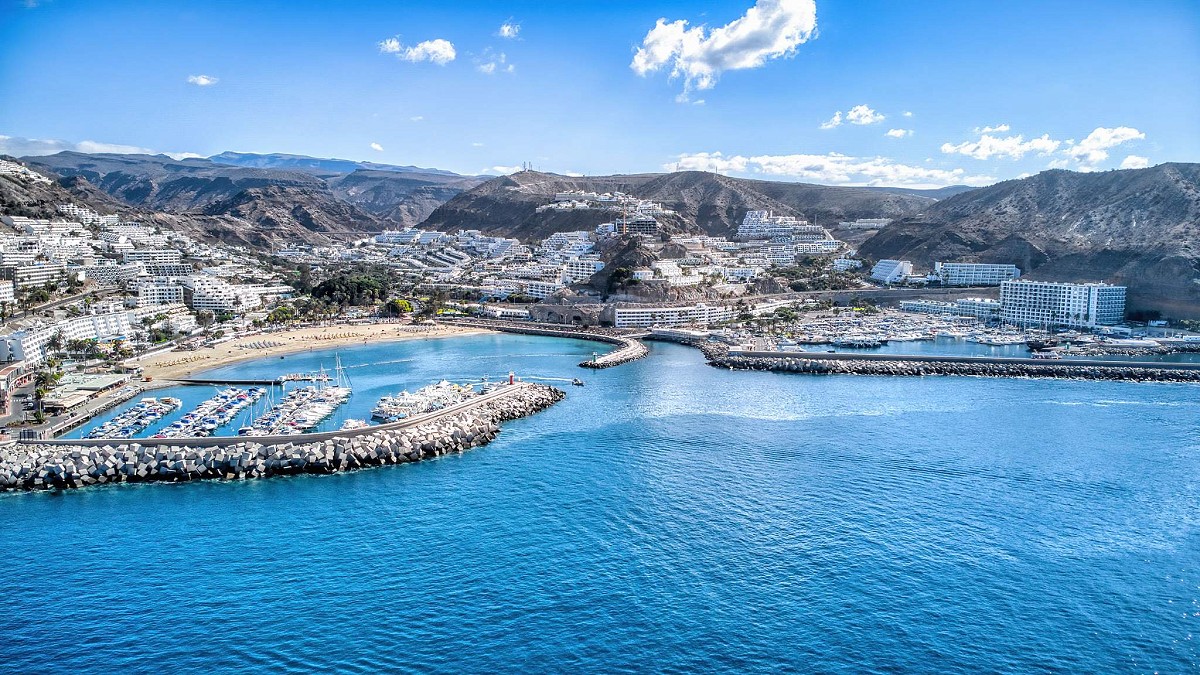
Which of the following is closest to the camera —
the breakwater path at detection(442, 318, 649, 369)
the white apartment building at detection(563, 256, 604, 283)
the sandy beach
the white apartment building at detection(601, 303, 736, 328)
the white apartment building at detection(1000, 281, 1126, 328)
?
the sandy beach

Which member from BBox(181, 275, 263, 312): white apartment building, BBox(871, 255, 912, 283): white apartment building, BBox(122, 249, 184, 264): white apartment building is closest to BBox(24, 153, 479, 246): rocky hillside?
BBox(122, 249, 184, 264): white apartment building

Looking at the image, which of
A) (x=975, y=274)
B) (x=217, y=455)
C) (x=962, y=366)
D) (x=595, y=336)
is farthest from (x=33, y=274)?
(x=975, y=274)

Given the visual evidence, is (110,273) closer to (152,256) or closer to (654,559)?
(152,256)

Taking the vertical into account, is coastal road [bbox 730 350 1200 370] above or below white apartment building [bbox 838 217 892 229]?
below

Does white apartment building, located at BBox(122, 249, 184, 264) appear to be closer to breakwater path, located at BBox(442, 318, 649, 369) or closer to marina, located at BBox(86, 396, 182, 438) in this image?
breakwater path, located at BBox(442, 318, 649, 369)

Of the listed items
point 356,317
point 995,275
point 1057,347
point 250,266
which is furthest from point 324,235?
point 1057,347

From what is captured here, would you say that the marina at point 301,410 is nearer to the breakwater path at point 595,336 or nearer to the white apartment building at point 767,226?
the breakwater path at point 595,336

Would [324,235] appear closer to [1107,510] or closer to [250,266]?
[250,266]
